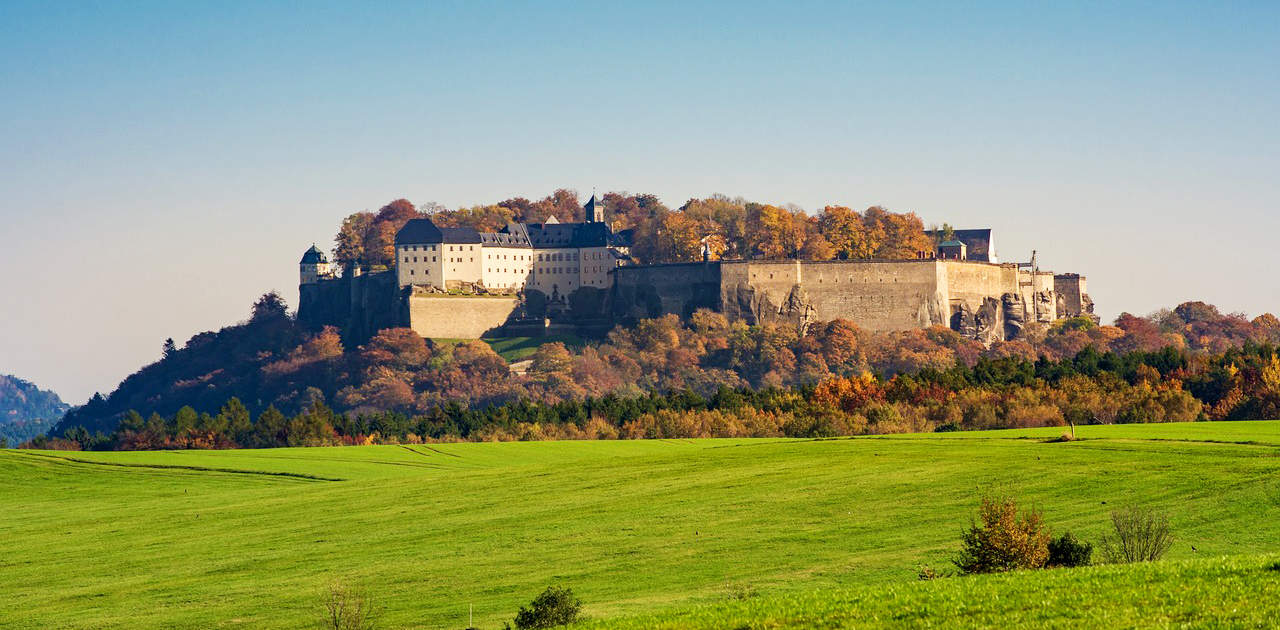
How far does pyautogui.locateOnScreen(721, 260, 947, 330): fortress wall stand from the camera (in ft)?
417

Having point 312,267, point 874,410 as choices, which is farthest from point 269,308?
point 874,410

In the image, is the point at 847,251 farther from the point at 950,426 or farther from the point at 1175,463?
the point at 1175,463

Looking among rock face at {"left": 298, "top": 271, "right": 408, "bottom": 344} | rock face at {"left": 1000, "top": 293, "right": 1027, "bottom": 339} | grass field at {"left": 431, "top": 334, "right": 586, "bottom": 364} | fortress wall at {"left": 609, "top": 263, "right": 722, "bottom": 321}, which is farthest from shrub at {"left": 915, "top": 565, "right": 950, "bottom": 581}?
rock face at {"left": 1000, "top": 293, "right": 1027, "bottom": 339}

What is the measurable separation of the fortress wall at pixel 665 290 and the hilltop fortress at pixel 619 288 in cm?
8

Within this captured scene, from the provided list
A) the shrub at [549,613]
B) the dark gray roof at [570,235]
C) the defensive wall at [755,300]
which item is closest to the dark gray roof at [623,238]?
the dark gray roof at [570,235]

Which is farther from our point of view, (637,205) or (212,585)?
(637,205)

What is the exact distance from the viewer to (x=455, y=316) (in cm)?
13250

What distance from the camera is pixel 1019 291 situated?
139m

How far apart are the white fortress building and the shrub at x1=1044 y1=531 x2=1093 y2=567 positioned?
11204 centimetres

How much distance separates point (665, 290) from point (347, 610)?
107 meters

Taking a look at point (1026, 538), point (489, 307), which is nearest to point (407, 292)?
point (489, 307)

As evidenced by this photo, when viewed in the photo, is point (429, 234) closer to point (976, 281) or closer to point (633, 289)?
point (633, 289)

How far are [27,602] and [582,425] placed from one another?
5435cm

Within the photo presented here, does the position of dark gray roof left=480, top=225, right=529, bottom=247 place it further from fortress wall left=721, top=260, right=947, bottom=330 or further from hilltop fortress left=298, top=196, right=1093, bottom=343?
fortress wall left=721, top=260, right=947, bottom=330
